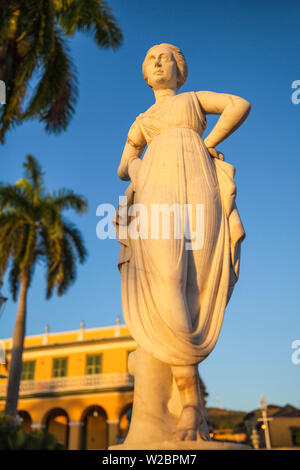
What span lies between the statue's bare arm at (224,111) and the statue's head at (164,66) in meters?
0.37

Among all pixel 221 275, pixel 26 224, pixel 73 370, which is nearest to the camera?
pixel 221 275

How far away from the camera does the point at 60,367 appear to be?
3111 centimetres

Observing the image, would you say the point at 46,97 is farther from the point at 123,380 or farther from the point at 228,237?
the point at 123,380

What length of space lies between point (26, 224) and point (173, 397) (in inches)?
734

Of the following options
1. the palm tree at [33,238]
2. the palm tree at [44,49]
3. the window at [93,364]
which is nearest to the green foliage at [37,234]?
the palm tree at [33,238]

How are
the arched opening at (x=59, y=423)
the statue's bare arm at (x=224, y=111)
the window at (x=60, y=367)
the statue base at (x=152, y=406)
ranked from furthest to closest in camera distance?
the window at (x=60, y=367)
the arched opening at (x=59, y=423)
the statue's bare arm at (x=224, y=111)
the statue base at (x=152, y=406)

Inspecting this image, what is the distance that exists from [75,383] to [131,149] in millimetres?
27161

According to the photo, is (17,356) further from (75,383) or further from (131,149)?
(131,149)

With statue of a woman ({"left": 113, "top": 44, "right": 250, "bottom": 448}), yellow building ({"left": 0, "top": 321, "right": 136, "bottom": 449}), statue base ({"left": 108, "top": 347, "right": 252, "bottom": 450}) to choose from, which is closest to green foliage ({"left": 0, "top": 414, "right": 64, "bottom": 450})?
statue base ({"left": 108, "top": 347, "right": 252, "bottom": 450})

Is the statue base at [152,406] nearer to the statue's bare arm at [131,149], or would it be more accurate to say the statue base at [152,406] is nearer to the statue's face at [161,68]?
the statue's bare arm at [131,149]

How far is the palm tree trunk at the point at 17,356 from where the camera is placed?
17859 millimetres

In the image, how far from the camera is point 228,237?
134 inches

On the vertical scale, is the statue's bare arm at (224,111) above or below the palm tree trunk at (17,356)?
below
